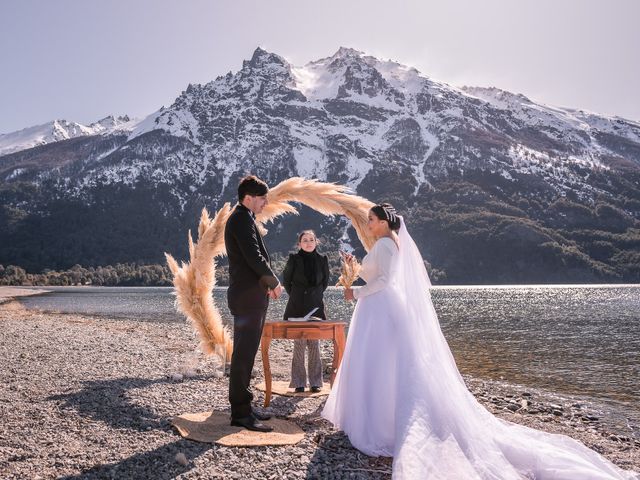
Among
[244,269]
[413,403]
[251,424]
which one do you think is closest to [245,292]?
[244,269]

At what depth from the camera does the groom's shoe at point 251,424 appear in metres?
7.39

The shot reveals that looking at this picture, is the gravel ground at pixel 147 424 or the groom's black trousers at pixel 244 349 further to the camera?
the groom's black trousers at pixel 244 349

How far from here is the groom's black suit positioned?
7281mm

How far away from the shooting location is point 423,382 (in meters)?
6.50

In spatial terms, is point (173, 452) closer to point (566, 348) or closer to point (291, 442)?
point (291, 442)

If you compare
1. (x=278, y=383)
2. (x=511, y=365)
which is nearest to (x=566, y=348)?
(x=511, y=365)

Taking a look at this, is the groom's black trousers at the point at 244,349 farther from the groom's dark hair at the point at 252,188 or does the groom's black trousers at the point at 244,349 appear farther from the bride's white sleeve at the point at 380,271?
the groom's dark hair at the point at 252,188

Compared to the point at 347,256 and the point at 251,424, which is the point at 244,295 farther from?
the point at 347,256

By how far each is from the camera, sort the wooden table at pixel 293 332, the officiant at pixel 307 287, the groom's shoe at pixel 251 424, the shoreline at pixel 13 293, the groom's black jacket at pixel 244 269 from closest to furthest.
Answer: the groom's black jacket at pixel 244 269, the groom's shoe at pixel 251 424, the wooden table at pixel 293 332, the officiant at pixel 307 287, the shoreline at pixel 13 293

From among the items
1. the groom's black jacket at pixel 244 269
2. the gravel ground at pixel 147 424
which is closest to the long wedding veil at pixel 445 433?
the gravel ground at pixel 147 424

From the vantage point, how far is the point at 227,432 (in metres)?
7.28

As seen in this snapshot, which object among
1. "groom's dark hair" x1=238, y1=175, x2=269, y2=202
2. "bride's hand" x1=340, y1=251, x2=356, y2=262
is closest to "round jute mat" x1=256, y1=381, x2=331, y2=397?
Result: "bride's hand" x1=340, y1=251, x2=356, y2=262

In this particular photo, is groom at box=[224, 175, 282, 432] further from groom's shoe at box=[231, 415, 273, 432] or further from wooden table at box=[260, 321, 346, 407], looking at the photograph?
wooden table at box=[260, 321, 346, 407]

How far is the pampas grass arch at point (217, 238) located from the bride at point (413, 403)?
4180 mm
